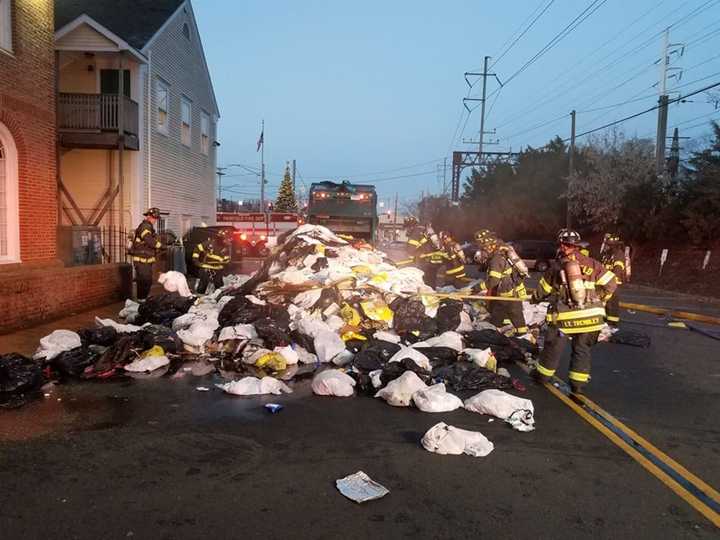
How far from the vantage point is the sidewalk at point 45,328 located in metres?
8.17

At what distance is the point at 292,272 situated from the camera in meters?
10.8

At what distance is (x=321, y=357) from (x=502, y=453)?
3620 millimetres

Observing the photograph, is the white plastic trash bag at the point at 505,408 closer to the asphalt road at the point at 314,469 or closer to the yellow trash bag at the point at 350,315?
the asphalt road at the point at 314,469

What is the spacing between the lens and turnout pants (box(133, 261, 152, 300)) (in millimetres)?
12180

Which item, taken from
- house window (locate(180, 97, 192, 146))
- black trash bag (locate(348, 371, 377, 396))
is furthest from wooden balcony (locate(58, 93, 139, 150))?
black trash bag (locate(348, 371, 377, 396))

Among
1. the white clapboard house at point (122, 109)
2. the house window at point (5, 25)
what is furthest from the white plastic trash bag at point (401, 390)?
the white clapboard house at point (122, 109)

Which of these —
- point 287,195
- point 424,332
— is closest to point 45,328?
point 424,332

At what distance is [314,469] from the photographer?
4.52 m

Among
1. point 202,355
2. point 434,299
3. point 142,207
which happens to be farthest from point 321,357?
point 142,207

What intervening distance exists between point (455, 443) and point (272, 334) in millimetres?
3915

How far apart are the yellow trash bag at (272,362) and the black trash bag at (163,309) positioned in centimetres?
256

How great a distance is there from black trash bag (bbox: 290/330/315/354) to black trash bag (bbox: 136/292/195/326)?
2.22m

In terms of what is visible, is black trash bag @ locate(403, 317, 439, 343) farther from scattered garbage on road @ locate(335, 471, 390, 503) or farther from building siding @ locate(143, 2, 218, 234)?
building siding @ locate(143, 2, 218, 234)

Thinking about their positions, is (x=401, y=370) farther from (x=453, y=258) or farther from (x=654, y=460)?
(x=453, y=258)
